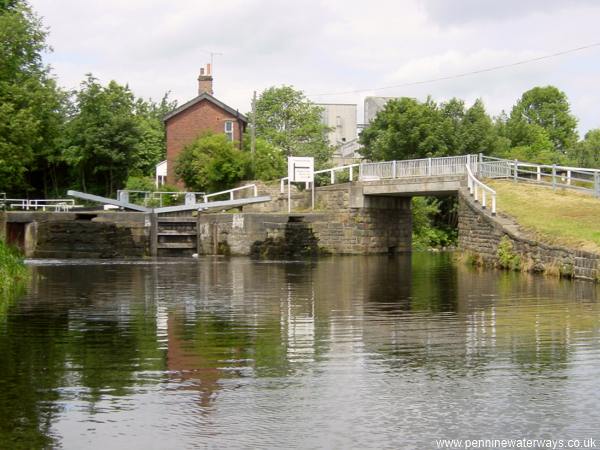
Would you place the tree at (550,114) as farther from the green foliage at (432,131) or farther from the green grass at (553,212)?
the green grass at (553,212)

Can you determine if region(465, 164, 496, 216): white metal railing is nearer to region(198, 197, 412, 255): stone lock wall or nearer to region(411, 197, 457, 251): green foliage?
region(198, 197, 412, 255): stone lock wall

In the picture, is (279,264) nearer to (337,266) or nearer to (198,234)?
(337,266)

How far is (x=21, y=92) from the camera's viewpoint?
42406 millimetres

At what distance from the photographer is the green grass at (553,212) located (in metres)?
27.9

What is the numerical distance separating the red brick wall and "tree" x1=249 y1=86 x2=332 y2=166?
1266 centimetres

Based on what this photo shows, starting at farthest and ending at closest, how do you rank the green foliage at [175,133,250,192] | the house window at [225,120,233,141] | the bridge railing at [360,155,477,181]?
1. the house window at [225,120,233,141]
2. the green foliage at [175,133,250,192]
3. the bridge railing at [360,155,477,181]

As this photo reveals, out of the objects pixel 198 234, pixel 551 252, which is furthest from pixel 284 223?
pixel 551 252

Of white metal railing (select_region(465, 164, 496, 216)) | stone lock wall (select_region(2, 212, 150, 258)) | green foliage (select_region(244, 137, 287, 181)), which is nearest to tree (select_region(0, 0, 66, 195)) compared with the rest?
stone lock wall (select_region(2, 212, 150, 258))

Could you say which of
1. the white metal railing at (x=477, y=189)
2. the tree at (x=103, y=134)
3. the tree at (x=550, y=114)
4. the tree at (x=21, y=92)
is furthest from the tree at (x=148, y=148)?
the tree at (x=550, y=114)

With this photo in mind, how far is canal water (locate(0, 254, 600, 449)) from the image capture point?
8.84 metres

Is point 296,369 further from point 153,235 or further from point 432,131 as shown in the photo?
point 432,131

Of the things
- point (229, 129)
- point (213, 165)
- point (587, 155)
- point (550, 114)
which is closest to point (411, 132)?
point (229, 129)

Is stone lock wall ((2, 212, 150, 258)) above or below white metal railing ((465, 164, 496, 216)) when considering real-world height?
below

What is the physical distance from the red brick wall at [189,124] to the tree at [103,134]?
2509 mm
